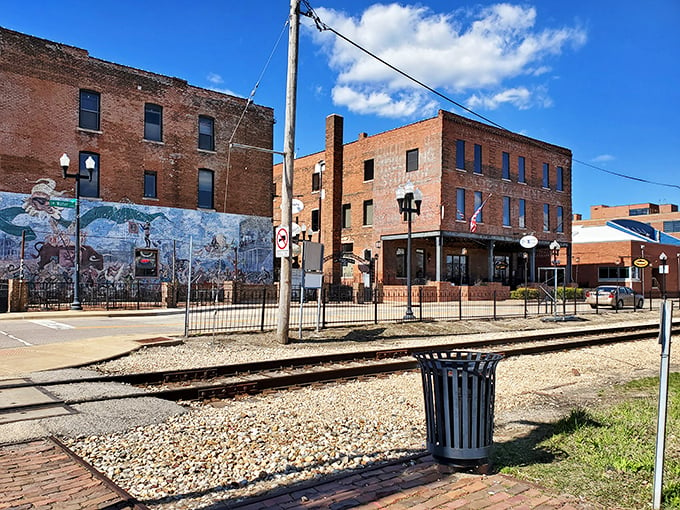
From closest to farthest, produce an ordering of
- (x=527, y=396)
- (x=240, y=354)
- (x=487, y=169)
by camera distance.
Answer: (x=527, y=396), (x=240, y=354), (x=487, y=169)

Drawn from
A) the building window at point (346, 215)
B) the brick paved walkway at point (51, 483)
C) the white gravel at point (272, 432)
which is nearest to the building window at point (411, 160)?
the building window at point (346, 215)

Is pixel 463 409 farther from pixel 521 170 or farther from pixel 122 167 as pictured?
pixel 521 170

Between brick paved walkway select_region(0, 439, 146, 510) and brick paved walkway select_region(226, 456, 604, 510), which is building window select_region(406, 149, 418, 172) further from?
brick paved walkway select_region(0, 439, 146, 510)

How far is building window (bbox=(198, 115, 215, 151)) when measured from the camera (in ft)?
109

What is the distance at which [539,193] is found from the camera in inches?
1734

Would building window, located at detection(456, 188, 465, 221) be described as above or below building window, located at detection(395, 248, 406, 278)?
above

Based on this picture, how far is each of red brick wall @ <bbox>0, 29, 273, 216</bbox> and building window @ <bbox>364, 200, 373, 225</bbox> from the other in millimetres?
10054

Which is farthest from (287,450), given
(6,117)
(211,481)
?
(6,117)

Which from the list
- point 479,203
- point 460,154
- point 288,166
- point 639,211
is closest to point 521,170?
point 479,203

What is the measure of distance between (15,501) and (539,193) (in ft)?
146

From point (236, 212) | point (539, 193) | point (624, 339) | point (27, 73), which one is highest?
point (27, 73)

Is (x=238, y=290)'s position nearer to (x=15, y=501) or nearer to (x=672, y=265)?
(x=15, y=501)

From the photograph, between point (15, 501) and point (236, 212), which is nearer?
point (15, 501)

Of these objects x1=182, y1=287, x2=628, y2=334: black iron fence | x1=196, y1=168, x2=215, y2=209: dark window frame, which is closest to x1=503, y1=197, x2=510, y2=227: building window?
x1=182, y1=287, x2=628, y2=334: black iron fence
